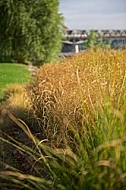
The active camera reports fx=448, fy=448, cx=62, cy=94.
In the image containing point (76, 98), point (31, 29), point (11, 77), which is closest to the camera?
point (76, 98)

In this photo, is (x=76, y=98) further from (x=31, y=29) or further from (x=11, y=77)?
(x=31, y=29)

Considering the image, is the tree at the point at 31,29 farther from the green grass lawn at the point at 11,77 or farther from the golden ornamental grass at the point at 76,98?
the golden ornamental grass at the point at 76,98

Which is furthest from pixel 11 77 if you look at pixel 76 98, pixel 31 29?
pixel 76 98

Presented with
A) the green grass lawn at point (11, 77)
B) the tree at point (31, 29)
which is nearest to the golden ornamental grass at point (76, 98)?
the green grass lawn at point (11, 77)

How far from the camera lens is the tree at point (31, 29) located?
2558 centimetres

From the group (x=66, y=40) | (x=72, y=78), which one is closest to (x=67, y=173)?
(x=72, y=78)

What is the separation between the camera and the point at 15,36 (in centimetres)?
2656

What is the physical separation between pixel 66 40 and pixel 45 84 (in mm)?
22990

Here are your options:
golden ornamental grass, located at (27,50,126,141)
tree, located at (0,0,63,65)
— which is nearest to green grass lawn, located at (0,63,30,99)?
golden ornamental grass, located at (27,50,126,141)

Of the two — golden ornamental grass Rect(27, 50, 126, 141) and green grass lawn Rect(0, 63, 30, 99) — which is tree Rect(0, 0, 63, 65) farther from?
golden ornamental grass Rect(27, 50, 126, 141)

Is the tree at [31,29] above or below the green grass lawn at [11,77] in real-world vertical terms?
above

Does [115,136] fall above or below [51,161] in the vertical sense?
above

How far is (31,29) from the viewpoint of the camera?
2598 centimetres

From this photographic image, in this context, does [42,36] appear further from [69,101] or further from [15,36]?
[69,101]
